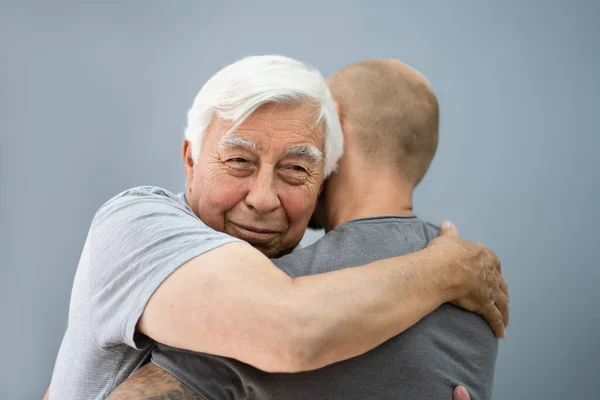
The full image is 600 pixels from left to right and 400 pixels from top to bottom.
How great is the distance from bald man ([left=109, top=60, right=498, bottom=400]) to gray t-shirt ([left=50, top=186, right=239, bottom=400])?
112mm

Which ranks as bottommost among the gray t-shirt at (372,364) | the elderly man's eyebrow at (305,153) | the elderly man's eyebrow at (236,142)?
the gray t-shirt at (372,364)

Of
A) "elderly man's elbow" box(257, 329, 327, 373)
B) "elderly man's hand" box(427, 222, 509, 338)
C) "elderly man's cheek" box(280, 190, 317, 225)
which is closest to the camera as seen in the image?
"elderly man's elbow" box(257, 329, 327, 373)

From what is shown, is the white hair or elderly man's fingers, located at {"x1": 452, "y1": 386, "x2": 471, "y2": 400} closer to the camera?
elderly man's fingers, located at {"x1": 452, "y1": 386, "x2": 471, "y2": 400}

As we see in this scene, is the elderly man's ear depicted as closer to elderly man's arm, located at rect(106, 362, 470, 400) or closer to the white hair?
the white hair

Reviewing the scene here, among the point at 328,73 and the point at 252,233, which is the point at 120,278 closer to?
the point at 252,233

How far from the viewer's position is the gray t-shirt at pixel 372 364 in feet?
4.00

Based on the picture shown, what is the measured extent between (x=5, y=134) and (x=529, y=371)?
2430 millimetres

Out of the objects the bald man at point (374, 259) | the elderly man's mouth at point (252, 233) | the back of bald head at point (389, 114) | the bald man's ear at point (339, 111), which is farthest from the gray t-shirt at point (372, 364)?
the bald man's ear at point (339, 111)

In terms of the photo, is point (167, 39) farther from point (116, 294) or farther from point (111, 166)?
point (116, 294)

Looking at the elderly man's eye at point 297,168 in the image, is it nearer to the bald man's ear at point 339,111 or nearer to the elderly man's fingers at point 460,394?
the bald man's ear at point 339,111

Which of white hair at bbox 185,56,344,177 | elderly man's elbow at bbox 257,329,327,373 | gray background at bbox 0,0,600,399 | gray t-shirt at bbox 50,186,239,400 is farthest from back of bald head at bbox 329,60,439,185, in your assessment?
gray background at bbox 0,0,600,399

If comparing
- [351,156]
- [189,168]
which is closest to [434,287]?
[351,156]

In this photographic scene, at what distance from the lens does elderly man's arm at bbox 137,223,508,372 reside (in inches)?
40.8

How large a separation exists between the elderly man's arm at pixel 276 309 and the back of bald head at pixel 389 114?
540mm
